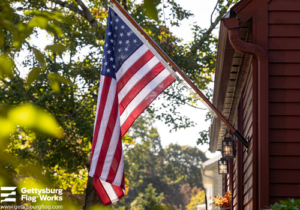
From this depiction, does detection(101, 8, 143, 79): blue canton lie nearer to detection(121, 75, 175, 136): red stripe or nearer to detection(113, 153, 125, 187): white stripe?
detection(121, 75, 175, 136): red stripe

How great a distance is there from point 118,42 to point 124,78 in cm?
61

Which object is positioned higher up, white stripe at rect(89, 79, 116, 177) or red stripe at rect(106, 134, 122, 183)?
white stripe at rect(89, 79, 116, 177)

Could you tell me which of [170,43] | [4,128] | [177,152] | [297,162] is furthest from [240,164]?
[177,152]

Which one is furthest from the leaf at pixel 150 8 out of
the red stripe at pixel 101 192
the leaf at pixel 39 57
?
the red stripe at pixel 101 192

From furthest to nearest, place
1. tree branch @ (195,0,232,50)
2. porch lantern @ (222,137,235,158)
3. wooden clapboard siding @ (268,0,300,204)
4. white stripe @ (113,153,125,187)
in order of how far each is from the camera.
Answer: tree branch @ (195,0,232,50) → porch lantern @ (222,137,235,158) → white stripe @ (113,153,125,187) → wooden clapboard siding @ (268,0,300,204)

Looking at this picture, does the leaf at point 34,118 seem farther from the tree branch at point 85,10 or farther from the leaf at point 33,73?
the tree branch at point 85,10

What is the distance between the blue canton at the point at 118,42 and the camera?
5.24m

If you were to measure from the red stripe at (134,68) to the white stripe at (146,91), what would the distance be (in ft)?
0.95

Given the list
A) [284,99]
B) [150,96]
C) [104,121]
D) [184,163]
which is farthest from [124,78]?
[184,163]

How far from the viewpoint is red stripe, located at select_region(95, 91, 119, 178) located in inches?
182

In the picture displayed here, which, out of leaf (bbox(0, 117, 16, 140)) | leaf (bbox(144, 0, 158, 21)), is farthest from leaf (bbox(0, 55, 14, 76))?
leaf (bbox(144, 0, 158, 21))

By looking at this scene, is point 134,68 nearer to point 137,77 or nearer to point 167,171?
point 137,77

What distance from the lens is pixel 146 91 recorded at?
527 centimetres

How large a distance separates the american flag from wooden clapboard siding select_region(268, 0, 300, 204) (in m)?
1.67
